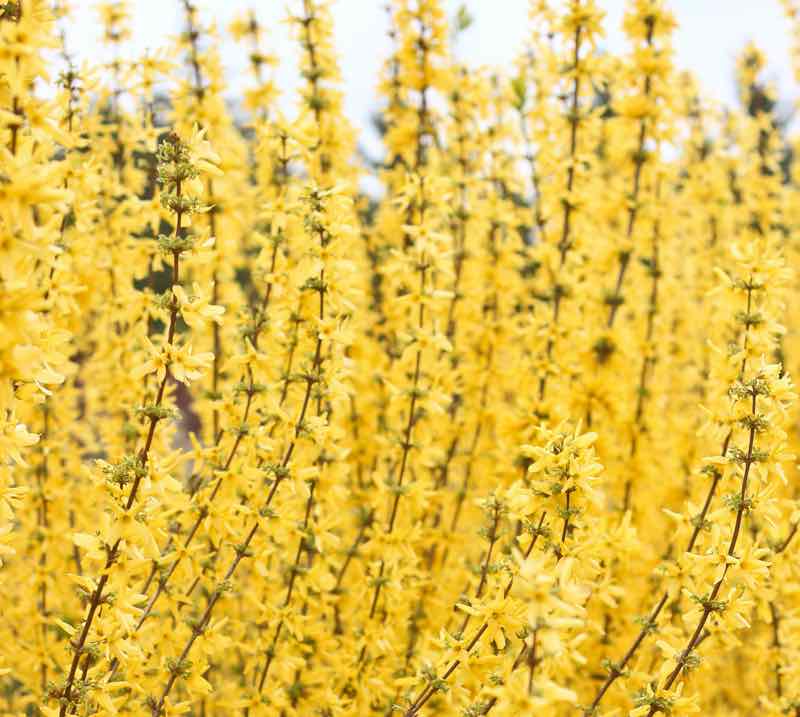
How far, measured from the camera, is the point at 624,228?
6473mm

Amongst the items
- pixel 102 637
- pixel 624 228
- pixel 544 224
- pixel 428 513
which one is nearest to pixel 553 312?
pixel 544 224

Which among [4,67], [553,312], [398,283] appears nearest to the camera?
[4,67]

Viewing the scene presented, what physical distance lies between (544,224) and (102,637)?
3620 millimetres

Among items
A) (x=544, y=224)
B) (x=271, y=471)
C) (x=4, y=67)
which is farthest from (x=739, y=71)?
(x=4, y=67)

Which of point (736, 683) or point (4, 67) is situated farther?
point (736, 683)

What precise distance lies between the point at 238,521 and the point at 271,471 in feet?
0.91

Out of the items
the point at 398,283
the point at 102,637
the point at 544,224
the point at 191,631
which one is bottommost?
the point at 102,637

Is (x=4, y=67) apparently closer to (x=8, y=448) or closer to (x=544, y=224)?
(x=8, y=448)

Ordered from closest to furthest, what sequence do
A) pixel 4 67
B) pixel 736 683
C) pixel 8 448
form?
pixel 4 67, pixel 8 448, pixel 736 683

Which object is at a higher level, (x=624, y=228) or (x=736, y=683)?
(x=624, y=228)

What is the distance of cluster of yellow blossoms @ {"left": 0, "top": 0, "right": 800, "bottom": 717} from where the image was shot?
8.73 ft

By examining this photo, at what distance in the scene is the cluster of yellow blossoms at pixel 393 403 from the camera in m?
2.66

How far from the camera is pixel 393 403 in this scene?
4.20 metres

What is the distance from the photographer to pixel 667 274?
19.4ft
